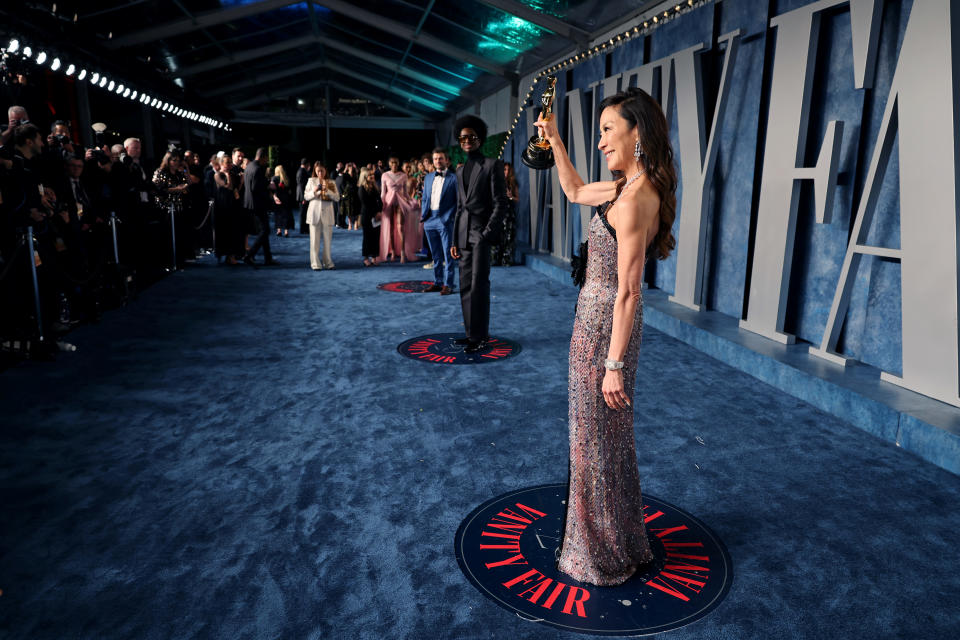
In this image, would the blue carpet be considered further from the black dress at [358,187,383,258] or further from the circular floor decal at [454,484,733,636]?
the black dress at [358,187,383,258]

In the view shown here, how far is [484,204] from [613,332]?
345 centimetres

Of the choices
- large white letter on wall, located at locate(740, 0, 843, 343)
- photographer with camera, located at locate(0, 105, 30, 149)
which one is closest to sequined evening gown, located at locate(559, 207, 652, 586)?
large white letter on wall, located at locate(740, 0, 843, 343)

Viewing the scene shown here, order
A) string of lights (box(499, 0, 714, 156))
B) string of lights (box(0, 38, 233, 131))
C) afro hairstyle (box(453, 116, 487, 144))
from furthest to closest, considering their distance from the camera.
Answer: string of lights (box(0, 38, 233, 131)) < string of lights (box(499, 0, 714, 156)) < afro hairstyle (box(453, 116, 487, 144))

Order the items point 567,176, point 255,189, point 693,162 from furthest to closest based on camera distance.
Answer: point 255,189, point 693,162, point 567,176

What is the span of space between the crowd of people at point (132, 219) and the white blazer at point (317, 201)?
0.02 m

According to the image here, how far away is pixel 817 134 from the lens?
16.5 ft

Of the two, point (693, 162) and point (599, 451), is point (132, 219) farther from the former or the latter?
point (599, 451)

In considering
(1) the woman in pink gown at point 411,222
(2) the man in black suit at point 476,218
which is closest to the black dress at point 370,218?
(1) the woman in pink gown at point 411,222

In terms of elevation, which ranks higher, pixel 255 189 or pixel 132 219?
pixel 255 189

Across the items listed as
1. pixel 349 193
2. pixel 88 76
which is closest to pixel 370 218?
pixel 349 193

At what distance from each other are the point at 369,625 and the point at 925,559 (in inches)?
→ 83.3

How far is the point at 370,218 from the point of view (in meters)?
10.8

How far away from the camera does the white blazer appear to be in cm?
978

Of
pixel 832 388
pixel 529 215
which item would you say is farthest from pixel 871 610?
Result: pixel 529 215
